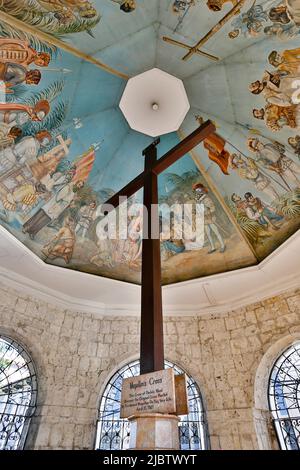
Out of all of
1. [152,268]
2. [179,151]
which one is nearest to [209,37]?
[179,151]

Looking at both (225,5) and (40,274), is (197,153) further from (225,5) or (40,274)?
(40,274)

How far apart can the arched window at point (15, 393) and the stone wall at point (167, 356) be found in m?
0.20

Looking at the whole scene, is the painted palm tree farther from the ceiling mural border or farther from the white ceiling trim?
the white ceiling trim

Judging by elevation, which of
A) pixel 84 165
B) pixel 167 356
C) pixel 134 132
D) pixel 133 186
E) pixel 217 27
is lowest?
pixel 167 356

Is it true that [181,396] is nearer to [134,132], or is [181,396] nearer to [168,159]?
[168,159]

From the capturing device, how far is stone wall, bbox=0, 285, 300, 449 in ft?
21.2

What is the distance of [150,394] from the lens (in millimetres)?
2566

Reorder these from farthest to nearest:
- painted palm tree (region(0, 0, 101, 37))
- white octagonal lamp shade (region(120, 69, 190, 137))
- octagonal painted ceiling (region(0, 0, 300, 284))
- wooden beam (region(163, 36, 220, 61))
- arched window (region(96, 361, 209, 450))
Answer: white octagonal lamp shade (region(120, 69, 190, 137)) < arched window (region(96, 361, 209, 450)) < wooden beam (region(163, 36, 220, 61)) < octagonal painted ceiling (region(0, 0, 300, 284)) < painted palm tree (region(0, 0, 101, 37))

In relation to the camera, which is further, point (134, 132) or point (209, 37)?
point (134, 132)

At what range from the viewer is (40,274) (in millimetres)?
7637

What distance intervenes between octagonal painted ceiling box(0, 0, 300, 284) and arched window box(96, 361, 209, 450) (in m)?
3.00

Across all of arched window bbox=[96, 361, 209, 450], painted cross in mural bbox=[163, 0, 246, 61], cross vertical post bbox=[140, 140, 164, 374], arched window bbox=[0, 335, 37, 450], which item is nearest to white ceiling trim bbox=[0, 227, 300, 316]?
arched window bbox=[0, 335, 37, 450]

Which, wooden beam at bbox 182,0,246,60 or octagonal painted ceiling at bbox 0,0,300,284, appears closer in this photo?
wooden beam at bbox 182,0,246,60

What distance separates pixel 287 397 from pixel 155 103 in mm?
7997
